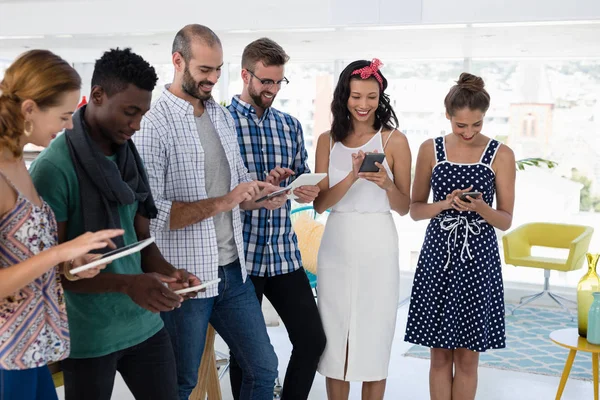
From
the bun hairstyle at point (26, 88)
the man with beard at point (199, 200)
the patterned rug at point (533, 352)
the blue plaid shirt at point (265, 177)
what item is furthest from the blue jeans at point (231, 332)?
the patterned rug at point (533, 352)

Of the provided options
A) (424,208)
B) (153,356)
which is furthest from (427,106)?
(153,356)

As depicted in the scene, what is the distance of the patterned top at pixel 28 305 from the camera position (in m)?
1.80

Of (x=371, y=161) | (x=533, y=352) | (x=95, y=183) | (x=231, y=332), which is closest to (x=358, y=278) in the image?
(x=371, y=161)

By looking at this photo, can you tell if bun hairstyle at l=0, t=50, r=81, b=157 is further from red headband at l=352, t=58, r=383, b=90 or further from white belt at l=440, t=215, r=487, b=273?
white belt at l=440, t=215, r=487, b=273

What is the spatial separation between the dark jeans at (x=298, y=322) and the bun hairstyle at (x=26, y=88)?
150cm

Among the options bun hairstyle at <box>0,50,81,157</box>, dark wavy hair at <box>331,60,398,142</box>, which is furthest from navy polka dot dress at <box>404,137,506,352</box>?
bun hairstyle at <box>0,50,81,157</box>

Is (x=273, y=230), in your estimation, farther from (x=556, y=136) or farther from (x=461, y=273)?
(x=556, y=136)

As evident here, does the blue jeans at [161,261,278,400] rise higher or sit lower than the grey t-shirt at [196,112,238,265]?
lower

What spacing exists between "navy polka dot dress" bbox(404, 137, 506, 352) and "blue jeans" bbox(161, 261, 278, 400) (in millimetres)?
823

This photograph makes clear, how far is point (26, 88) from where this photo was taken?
5.91 ft

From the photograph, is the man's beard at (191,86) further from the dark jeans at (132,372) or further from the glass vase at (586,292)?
the glass vase at (586,292)

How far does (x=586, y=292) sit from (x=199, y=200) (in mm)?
2070

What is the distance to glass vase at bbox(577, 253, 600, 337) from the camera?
3.59m

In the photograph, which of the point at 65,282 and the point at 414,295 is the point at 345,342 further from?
the point at 65,282
